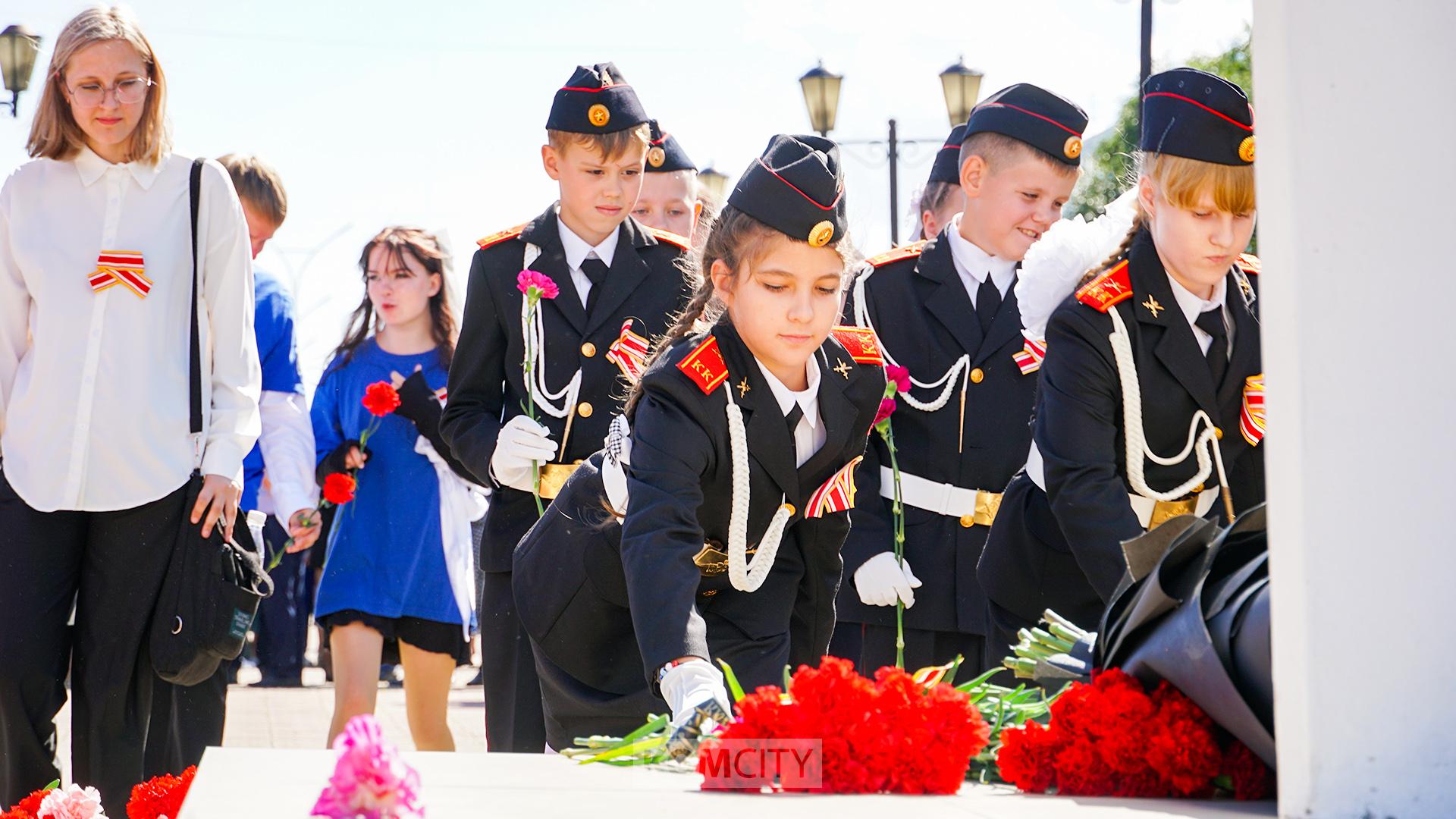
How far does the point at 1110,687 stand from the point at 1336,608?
18.0 inches

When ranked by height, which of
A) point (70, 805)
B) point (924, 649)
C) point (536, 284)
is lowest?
point (70, 805)

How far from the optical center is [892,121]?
13562 millimetres

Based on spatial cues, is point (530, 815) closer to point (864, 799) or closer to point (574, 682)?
point (864, 799)

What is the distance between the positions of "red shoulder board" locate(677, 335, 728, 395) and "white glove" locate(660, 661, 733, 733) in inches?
29.9

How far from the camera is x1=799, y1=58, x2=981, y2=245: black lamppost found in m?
13.5

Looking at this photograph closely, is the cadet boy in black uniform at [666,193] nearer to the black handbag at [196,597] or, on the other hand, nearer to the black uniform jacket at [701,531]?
the black handbag at [196,597]

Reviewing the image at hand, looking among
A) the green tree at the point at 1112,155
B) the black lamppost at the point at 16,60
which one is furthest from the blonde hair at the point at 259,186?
the green tree at the point at 1112,155

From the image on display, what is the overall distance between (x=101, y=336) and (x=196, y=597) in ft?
2.27

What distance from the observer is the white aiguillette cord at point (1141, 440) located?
3.79m

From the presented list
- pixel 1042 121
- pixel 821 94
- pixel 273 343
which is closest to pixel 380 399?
pixel 273 343

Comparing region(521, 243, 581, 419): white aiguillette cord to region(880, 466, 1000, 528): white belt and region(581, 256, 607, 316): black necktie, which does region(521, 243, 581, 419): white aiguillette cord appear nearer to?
region(581, 256, 607, 316): black necktie

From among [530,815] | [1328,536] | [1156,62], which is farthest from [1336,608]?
[1156,62]

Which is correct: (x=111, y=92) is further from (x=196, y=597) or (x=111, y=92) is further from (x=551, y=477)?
(x=551, y=477)

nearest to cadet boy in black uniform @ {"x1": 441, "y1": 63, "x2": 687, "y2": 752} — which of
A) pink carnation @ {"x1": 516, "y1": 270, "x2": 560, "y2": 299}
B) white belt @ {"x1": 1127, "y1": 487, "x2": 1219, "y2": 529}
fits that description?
Answer: pink carnation @ {"x1": 516, "y1": 270, "x2": 560, "y2": 299}
